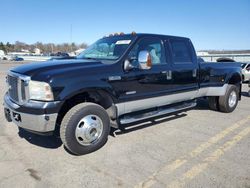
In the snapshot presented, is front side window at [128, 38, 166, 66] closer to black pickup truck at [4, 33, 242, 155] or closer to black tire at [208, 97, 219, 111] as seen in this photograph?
black pickup truck at [4, 33, 242, 155]

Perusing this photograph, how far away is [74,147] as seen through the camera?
12.7 feet

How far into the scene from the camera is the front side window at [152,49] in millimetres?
4684

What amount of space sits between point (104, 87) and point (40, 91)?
102 centimetres

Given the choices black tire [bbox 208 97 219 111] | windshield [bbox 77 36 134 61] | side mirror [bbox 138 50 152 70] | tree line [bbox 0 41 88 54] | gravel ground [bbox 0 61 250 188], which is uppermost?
tree line [bbox 0 41 88 54]

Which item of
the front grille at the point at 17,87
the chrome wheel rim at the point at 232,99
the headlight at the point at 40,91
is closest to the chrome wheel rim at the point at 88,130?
the headlight at the point at 40,91

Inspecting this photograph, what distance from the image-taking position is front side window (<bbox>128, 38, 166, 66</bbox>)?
15.4 feet

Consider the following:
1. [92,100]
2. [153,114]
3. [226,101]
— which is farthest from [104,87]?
[226,101]

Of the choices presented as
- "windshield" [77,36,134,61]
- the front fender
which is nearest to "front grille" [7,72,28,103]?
the front fender

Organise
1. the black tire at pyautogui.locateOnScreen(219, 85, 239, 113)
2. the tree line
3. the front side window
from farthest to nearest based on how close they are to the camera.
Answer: the tree line
the black tire at pyautogui.locateOnScreen(219, 85, 239, 113)
the front side window

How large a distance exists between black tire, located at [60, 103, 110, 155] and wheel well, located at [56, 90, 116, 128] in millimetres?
233

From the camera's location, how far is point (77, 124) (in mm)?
3865

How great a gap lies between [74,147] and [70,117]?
1.56ft

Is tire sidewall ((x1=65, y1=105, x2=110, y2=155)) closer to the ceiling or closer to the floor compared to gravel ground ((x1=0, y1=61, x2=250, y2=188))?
closer to the ceiling

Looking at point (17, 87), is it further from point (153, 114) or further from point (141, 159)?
point (153, 114)
